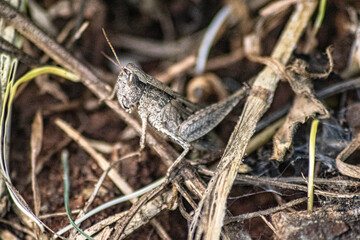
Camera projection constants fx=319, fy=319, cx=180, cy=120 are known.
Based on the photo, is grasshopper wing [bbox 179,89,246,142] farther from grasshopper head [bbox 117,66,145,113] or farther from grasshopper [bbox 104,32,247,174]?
grasshopper head [bbox 117,66,145,113]

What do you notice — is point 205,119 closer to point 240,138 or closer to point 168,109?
point 168,109

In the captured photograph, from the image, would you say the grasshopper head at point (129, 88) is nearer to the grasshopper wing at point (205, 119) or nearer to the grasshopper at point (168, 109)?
the grasshopper at point (168, 109)

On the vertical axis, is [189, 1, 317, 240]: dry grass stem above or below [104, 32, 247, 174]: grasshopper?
below

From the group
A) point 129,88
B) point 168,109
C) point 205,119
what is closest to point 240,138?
point 205,119

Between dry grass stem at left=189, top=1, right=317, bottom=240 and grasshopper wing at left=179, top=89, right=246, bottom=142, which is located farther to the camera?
grasshopper wing at left=179, top=89, right=246, bottom=142

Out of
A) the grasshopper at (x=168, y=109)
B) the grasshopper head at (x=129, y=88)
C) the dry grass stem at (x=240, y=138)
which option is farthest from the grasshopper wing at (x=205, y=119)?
the grasshopper head at (x=129, y=88)

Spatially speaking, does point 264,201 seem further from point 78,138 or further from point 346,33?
point 346,33

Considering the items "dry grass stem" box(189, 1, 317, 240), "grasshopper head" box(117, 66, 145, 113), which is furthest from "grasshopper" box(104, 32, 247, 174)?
"dry grass stem" box(189, 1, 317, 240)
